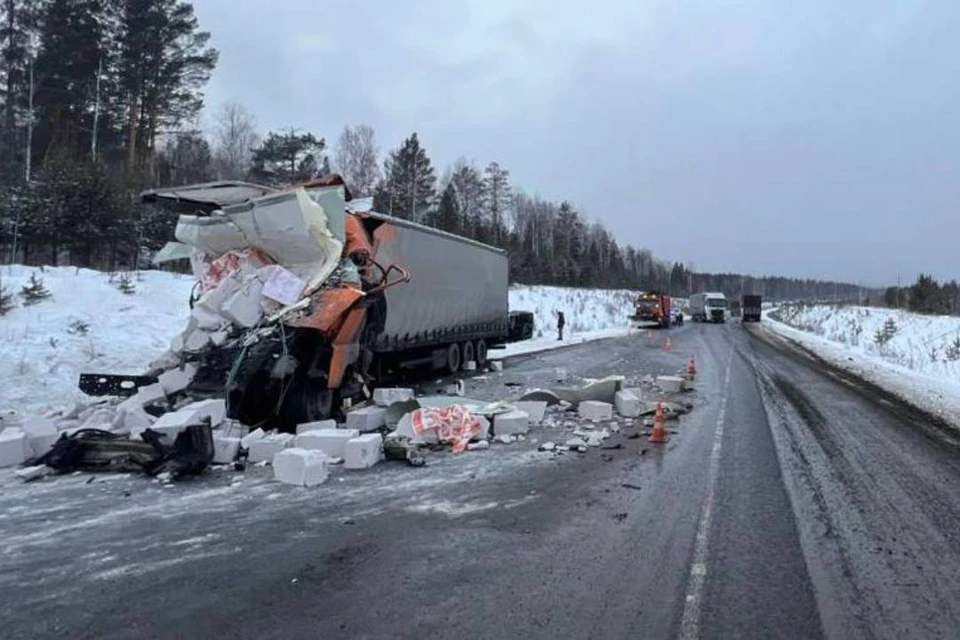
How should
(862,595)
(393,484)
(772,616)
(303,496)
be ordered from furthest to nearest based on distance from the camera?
(393,484) → (303,496) → (862,595) → (772,616)

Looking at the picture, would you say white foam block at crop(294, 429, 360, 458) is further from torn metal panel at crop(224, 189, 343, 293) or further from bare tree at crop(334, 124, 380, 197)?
bare tree at crop(334, 124, 380, 197)

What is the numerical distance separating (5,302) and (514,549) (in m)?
14.2

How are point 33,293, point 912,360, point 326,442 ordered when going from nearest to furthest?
point 326,442 < point 33,293 < point 912,360

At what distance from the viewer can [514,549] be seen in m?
5.36

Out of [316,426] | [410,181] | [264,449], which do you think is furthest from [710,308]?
[264,449]

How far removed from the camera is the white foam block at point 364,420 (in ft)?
32.0

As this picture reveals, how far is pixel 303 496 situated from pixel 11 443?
11.5 feet

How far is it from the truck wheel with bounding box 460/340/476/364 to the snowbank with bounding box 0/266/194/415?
22.5 ft

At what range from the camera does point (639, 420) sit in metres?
11.2

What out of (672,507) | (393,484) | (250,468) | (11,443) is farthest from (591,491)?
(11,443)

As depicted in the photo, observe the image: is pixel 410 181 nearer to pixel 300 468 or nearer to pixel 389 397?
pixel 389 397

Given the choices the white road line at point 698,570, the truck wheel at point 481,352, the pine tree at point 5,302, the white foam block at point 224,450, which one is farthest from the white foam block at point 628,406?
the pine tree at point 5,302

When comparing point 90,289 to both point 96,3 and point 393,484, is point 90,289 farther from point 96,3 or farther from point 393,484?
point 96,3

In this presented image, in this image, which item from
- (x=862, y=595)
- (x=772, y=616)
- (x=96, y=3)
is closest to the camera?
(x=772, y=616)
